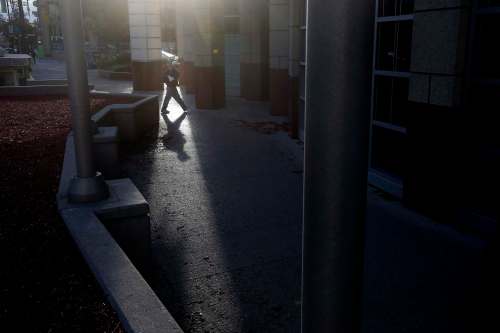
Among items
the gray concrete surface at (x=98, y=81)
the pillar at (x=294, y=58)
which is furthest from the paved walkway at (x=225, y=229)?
the gray concrete surface at (x=98, y=81)

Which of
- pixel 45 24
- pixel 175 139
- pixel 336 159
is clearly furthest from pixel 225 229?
pixel 45 24

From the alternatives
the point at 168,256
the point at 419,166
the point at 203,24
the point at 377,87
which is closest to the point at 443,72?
the point at 419,166

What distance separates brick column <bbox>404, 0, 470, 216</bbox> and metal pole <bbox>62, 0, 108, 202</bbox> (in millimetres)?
4196

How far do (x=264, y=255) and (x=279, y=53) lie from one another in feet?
36.3

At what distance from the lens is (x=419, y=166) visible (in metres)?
6.92

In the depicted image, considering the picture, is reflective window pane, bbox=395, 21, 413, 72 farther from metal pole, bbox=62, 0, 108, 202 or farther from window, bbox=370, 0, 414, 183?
metal pole, bbox=62, 0, 108, 202

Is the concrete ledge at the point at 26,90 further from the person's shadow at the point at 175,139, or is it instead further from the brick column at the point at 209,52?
the person's shadow at the point at 175,139

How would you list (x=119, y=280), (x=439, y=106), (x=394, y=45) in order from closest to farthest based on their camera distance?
(x=119, y=280) → (x=439, y=106) → (x=394, y=45)

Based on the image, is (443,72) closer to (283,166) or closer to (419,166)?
(419,166)

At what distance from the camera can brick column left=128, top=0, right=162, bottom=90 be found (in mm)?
23406

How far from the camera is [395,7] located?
26.0 feet

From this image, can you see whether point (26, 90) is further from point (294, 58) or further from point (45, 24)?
point (45, 24)

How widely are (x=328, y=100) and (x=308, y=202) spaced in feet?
A: 1.12

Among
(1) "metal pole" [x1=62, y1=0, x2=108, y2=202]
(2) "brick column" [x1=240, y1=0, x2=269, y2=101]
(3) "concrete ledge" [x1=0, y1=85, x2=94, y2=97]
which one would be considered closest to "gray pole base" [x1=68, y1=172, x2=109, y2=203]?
(1) "metal pole" [x1=62, y1=0, x2=108, y2=202]
